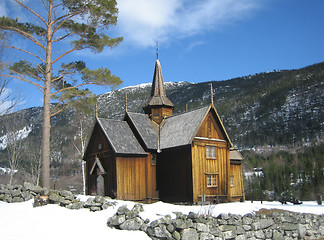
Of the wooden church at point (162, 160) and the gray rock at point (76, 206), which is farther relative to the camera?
the wooden church at point (162, 160)

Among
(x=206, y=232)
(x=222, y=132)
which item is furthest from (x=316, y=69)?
(x=206, y=232)

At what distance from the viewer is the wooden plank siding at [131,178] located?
24147 mm

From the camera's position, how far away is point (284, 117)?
172 meters

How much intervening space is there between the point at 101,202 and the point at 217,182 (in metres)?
13.4

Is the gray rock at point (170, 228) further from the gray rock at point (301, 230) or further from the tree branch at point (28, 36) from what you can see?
the tree branch at point (28, 36)

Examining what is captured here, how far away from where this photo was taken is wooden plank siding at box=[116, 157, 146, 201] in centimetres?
2415

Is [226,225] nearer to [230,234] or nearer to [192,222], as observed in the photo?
[230,234]

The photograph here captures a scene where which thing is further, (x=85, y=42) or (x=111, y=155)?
(x=111, y=155)

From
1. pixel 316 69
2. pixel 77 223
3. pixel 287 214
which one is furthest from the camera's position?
pixel 316 69

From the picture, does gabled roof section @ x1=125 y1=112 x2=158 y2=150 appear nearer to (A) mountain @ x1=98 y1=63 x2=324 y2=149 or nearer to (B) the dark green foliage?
(B) the dark green foliage

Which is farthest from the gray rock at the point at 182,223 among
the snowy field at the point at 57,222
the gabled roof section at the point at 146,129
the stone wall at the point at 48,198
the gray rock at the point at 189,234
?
the gabled roof section at the point at 146,129

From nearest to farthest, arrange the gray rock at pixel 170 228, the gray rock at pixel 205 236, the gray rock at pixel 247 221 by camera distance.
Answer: the gray rock at pixel 170 228
the gray rock at pixel 205 236
the gray rock at pixel 247 221

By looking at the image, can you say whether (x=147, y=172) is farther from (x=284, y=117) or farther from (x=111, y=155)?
(x=284, y=117)

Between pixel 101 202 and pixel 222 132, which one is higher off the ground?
pixel 222 132
